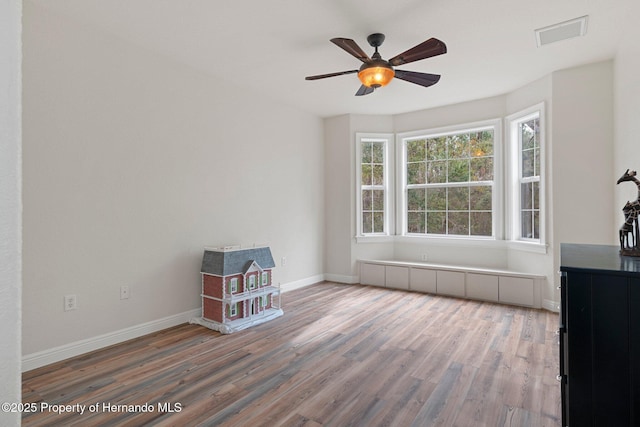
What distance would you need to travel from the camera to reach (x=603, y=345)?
1.39 metres

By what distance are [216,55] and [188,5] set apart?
0.80 m

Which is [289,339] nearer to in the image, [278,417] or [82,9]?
[278,417]

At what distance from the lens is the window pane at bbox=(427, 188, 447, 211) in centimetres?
532

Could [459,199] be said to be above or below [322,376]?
above

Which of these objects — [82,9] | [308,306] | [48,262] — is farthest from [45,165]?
[308,306]

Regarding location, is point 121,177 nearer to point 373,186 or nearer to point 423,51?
point 423,51

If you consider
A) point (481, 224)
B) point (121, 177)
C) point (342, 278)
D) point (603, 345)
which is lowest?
point (342, 278)

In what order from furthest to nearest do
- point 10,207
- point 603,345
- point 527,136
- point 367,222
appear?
point 367,222 → point 527,136 → point 603,345 → point 10,207

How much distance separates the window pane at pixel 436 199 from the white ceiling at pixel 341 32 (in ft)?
5.50

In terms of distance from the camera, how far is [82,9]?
270 centimetres

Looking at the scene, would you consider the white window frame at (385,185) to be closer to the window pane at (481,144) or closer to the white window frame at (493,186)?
the white window frame at (493,186)

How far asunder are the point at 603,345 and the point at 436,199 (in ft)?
13.5

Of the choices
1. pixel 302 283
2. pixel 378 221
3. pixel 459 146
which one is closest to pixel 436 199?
pixel 459 146

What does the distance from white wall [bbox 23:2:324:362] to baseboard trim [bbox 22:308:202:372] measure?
45 millimetres
